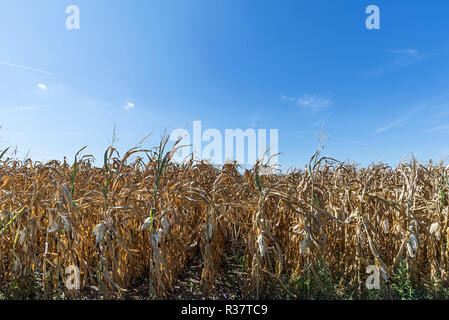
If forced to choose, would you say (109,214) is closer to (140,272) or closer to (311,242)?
(140,272)

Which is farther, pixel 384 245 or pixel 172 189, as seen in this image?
pixel 384 245

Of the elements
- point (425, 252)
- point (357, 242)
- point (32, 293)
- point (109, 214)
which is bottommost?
point (32, 293)

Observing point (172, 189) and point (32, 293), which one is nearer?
point (172, 189)

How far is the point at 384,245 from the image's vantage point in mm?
2570

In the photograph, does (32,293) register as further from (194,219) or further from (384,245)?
(384,245)
